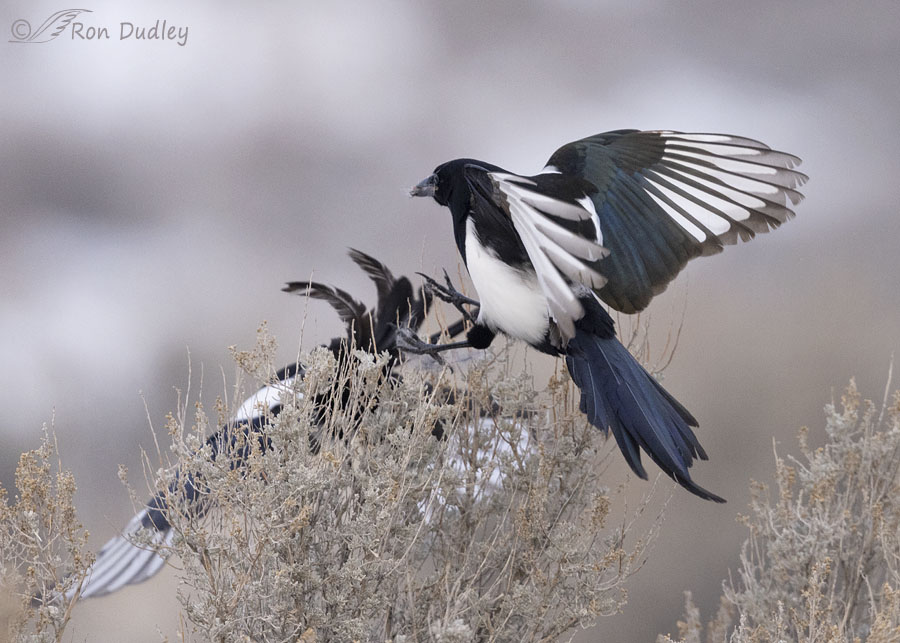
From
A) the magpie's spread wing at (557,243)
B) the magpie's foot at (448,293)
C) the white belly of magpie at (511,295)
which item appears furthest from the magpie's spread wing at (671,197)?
the magpie's spread wing at (557,243)

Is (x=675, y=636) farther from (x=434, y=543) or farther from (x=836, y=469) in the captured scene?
(x=434, y=543)

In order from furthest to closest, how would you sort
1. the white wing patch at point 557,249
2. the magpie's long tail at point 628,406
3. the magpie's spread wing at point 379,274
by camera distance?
the magpie's spread wing at point 379,274 < the magpie's long tail at point 628,406 < the white wing patch at point 557,249

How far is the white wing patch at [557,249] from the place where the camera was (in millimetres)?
1116

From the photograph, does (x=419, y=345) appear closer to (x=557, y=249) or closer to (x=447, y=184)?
(x=447, y=184)

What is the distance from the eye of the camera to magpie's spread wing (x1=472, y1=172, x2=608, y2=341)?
3.67ft

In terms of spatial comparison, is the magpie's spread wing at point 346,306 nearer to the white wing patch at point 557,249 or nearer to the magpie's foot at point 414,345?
the magpie's foot at point 414,345

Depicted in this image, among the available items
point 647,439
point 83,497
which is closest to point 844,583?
point 647,439

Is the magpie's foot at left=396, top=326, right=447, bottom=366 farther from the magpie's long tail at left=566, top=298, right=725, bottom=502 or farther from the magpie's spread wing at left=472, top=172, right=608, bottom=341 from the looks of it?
the magpie's spread wing at left=472, top=172, right=608, bottom=341

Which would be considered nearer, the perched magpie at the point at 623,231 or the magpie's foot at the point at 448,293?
the perched magpie at the point at 623,231

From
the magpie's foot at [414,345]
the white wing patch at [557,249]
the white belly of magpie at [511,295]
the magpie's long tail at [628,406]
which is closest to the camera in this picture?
the white wing patch at [557,249]

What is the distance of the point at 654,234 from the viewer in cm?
158

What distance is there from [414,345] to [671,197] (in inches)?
20.7

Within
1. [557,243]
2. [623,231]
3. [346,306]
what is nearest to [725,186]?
[623,231]

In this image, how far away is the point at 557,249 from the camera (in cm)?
114
